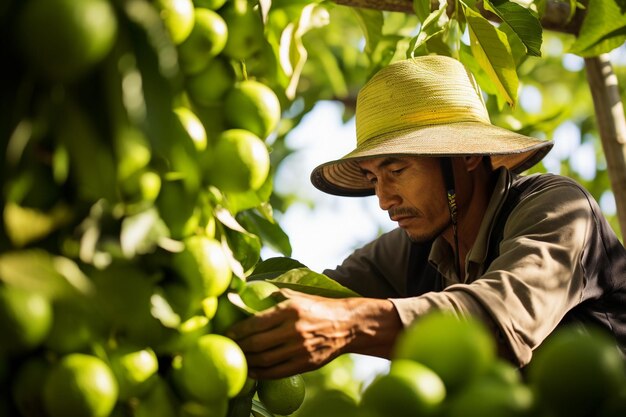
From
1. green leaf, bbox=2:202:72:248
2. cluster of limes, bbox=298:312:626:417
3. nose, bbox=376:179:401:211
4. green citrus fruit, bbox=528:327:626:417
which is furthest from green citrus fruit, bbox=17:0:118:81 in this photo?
nose, bbox=376:179:401:211

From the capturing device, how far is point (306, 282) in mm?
1273

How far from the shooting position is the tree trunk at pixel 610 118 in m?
2.13

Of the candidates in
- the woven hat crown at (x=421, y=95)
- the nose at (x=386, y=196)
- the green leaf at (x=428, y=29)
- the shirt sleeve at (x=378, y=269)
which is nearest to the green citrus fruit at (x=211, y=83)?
the green leaf at (x=428, y=29)

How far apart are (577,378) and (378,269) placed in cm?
160

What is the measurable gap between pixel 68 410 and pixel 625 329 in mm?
1363

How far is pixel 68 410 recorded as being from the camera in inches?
33.6

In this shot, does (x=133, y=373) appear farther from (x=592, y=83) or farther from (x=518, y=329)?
(x=592, y=83)

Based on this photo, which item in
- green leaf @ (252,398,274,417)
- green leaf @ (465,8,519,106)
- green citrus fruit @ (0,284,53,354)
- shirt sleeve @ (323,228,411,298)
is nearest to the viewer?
green citrus fruit @ (0,284,53,354)

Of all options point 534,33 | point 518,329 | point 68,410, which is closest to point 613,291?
point 518,329

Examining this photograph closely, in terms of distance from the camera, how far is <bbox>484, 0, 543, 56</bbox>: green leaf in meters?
1.64

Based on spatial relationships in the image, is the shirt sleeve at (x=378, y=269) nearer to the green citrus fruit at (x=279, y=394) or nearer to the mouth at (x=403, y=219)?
the mouth at (x=403, y=219)

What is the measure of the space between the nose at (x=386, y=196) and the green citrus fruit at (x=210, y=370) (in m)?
1.21

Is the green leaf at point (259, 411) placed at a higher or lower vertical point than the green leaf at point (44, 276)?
lower

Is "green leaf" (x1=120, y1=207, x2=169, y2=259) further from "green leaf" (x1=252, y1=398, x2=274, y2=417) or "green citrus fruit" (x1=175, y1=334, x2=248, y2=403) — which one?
"green leaf" (x1=252, y1=398, x2=274, y2=417)
